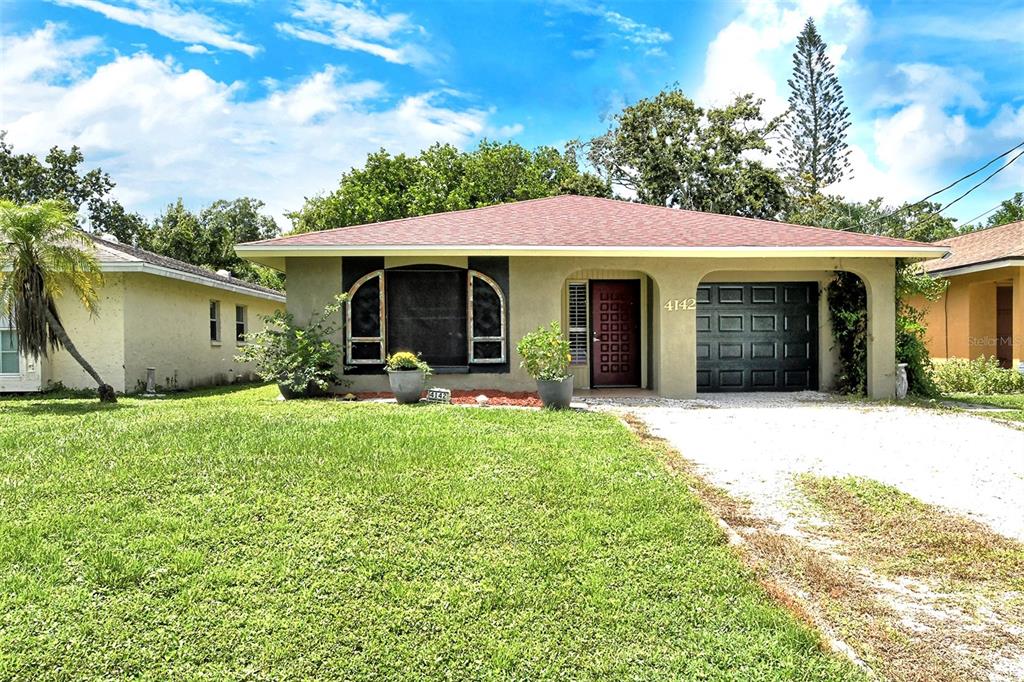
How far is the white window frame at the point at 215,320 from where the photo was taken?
15.9 meters

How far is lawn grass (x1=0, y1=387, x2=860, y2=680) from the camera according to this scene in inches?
120

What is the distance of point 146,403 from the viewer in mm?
10250

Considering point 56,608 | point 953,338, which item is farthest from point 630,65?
point 56,608

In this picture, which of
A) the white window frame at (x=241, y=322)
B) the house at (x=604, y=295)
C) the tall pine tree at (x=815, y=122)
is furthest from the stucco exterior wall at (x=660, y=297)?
the tall pine tree at (x=815, y=122)

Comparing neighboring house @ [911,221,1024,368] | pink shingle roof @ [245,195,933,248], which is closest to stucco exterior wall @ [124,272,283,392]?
pink shingle roof @ [245,195,933,248]

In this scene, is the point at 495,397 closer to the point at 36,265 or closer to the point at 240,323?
the point at 36,265

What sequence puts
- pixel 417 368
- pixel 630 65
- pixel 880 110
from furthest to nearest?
pixel 880 110 < pixel 630 65 < pixel 417 368

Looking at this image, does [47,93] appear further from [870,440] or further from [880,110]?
[880,110]

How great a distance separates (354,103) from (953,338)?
1766 centimetres

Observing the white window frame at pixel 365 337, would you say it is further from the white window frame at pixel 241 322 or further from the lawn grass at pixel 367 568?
the white window frame at pixel 241 322

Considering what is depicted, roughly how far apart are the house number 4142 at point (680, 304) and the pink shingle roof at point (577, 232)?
3.46 feet

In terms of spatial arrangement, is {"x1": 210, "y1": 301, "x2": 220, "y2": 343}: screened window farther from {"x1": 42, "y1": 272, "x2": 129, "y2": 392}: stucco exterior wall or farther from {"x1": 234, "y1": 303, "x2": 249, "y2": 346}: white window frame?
{"x1": 42, "y1": 272, "x2": 129, "y2": 392}: stucco exterior wall

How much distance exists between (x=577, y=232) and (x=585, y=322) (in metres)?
1.83

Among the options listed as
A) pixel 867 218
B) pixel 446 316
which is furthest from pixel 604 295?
pixel 867 218
